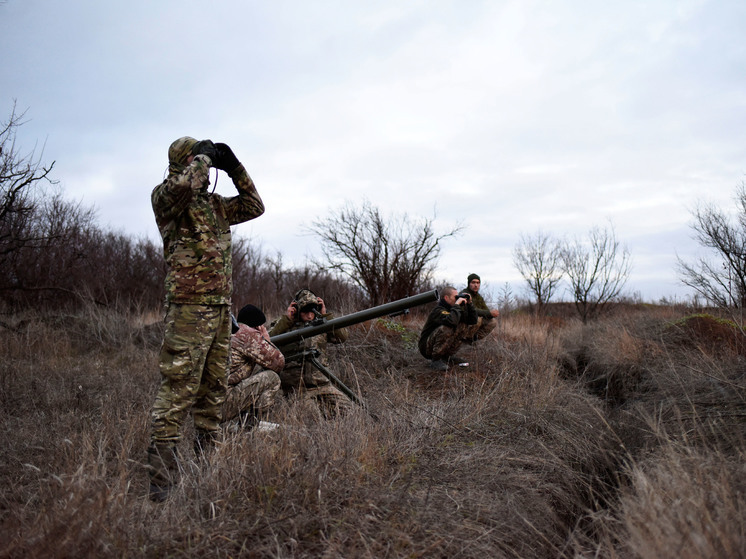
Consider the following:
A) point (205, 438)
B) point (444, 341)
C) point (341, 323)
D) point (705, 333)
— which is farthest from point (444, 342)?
point (205, 438)

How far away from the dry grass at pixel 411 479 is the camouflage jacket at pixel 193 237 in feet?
3.15

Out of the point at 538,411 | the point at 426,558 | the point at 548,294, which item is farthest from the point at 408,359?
the point at 548,294

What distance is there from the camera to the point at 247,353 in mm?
4262

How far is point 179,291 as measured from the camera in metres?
Result: 3.18

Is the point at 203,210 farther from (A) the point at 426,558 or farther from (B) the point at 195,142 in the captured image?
(A) the point at 426,558

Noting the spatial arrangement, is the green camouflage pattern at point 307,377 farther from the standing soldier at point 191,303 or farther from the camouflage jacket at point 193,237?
the camouflage jacket at point 193,237

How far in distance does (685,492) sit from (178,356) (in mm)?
2740

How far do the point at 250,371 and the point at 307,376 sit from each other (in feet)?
2.96

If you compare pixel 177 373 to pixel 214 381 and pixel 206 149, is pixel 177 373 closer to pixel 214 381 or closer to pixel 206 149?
pixel 214 381

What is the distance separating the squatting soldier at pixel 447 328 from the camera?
6.90 metres

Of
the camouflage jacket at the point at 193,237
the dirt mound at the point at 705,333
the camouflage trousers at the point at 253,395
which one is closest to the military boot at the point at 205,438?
the camouflage trousers at the point at 253,395

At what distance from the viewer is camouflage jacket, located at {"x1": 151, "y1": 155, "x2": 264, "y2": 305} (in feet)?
10.3

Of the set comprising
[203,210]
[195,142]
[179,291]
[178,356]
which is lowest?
[178,356]

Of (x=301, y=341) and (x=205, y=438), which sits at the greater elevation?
(x=301, y=341)
